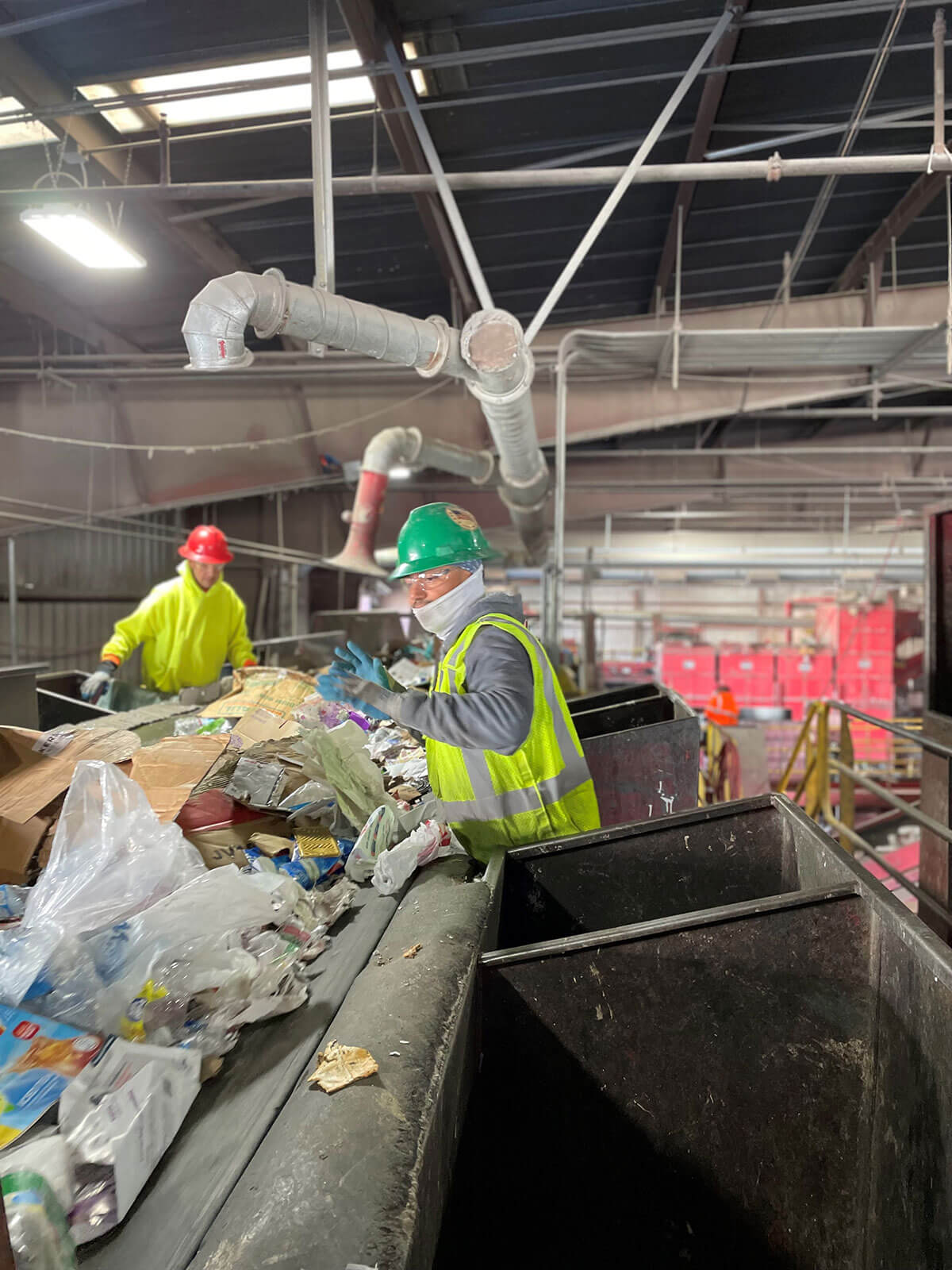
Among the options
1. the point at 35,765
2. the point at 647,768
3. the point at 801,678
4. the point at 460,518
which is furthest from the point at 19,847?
the point at 801,678

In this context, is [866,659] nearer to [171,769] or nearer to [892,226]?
[892,226]

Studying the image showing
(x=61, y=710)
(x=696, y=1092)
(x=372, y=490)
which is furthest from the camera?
(x=372, y=490)

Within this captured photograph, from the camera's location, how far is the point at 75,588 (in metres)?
8.20

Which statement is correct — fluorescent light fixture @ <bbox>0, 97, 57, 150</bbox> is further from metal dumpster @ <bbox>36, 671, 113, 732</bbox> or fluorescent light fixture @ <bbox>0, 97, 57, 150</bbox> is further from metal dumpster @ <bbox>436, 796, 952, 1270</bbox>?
metal dumpster @ <bbox>436, 796, 952, 1270</bbox>

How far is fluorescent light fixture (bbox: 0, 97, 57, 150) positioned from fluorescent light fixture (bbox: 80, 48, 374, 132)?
344 millimetres

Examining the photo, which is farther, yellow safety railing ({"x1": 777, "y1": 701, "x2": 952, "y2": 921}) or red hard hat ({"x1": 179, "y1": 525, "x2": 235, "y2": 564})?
red hard hat ({"x1": 179, "y1": 525, "x2": 235, "y2": 564})

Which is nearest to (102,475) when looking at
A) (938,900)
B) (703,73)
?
(703,73)

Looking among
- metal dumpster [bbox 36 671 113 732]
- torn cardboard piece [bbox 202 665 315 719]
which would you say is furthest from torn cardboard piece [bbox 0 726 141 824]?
metal dumpster [bbox 36 671 113 732]

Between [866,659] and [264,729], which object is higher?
[264,729]

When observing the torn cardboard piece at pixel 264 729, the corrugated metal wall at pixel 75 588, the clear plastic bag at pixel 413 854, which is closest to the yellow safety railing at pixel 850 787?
the clear plastic bag at pixel 413 854

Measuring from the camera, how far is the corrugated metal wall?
7617 mm

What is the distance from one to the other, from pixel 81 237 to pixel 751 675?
12048mm

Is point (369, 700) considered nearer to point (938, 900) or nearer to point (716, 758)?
point (938, 900)

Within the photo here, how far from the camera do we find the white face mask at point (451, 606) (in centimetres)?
244
